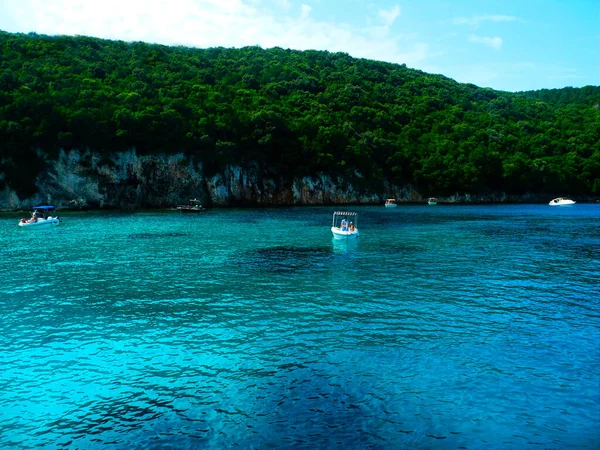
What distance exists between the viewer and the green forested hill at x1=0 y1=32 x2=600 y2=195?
352 feet

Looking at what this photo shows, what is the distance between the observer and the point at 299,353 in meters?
18.2

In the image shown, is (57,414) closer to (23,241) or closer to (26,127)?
(23,241)

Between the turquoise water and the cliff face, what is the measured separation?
72980 millimetres

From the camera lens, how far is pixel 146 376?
1633 centimetres

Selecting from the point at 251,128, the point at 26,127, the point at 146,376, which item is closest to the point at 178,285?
the point at 146,376

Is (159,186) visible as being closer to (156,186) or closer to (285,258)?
(156,186)

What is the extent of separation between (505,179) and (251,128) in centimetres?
8843

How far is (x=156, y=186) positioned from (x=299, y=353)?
103 m

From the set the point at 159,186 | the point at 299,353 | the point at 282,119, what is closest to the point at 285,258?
the point at 299,353

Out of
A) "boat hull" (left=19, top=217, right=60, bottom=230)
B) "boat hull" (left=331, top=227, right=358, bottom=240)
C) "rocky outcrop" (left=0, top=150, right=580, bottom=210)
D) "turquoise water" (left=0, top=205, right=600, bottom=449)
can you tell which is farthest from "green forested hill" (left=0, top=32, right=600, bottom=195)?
"turquoise water" (left=0, top=205, right=600, bottom=449)

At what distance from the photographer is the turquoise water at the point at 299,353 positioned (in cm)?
1280

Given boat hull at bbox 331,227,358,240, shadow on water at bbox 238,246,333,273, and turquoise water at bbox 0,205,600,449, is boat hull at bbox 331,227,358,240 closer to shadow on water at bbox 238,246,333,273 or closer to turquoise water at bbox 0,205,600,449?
shadow on water at bbox 238,246,333,273

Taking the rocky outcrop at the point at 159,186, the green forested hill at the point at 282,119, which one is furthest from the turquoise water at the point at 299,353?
the green forested hill at the point at 282,119

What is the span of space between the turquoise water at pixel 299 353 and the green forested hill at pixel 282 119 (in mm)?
79727
